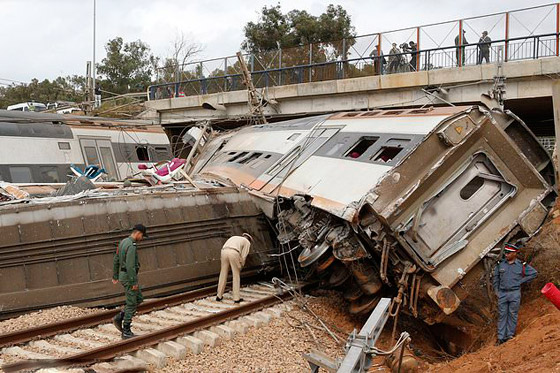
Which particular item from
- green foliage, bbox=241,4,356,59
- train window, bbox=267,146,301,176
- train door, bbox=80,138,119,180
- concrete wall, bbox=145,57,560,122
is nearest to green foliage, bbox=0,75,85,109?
green foliage, bbox=241,4,356,59

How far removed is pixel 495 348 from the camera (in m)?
7.16

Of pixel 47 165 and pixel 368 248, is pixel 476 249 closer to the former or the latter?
pixel 368 248

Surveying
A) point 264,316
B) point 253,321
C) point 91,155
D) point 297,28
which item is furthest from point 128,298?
point 297,28

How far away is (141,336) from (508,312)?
201 inches

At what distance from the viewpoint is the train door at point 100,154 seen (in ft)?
53.9

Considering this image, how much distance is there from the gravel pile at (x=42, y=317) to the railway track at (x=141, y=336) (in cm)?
46

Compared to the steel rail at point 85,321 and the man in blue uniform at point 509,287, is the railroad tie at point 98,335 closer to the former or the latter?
the steel rail at point 85,321

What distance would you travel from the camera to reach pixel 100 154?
16.8 m

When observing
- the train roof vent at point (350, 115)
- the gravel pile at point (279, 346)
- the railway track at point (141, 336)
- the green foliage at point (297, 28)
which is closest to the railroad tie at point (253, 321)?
the railway track at point (141, 336)

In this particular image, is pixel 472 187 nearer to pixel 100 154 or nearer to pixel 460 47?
pixel 460 47

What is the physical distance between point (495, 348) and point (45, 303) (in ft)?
22.7

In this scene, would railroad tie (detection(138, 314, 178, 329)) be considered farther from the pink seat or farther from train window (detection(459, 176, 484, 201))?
the pink seat

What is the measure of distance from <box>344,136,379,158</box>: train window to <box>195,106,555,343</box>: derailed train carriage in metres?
0.07

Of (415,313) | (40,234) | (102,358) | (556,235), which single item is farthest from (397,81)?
(102,358)
